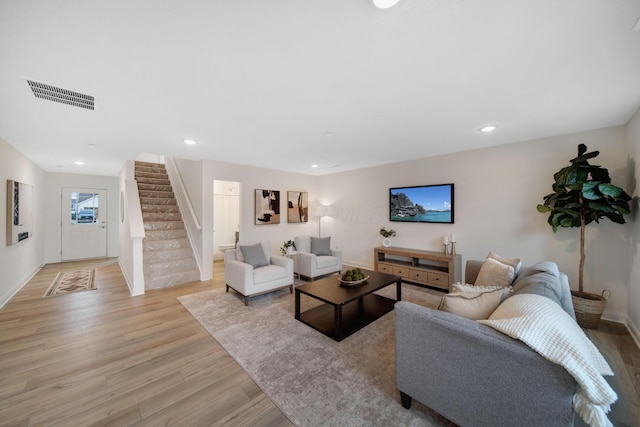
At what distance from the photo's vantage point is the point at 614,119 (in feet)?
8.82

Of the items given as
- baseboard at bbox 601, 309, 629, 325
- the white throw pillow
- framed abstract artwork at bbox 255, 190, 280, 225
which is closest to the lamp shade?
framed abstract artwork at bbox 255, 190, 280, 225

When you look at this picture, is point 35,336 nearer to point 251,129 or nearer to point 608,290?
point 251,129

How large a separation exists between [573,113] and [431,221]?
232cm

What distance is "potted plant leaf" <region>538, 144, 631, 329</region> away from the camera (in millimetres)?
2586

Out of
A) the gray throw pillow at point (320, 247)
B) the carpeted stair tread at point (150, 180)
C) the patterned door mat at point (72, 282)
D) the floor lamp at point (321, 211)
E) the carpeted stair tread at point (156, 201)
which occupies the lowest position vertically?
the patterned door mat at point (72, 282)

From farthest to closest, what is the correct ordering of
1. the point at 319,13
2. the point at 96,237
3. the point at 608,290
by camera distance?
the point at 96,237 < the point at 608,290 < the point at 319,13

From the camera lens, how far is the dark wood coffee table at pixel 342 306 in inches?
101

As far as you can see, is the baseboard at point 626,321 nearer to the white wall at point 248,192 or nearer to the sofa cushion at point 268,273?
the sofa cushion at point 268,273

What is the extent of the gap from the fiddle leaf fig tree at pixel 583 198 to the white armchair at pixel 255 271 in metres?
3.62

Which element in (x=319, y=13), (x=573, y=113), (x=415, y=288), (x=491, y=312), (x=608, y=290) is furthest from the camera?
(x=415, y=288)

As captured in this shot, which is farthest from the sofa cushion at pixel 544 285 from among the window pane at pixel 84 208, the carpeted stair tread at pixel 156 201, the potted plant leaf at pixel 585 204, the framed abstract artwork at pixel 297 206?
the window pane at pixel 84 208

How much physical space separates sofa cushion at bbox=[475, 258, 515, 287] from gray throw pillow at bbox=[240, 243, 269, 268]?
291 centimetres

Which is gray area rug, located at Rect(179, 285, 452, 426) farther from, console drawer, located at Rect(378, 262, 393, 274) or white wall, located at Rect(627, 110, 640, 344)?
white wall, located at Rect(627, 110, 640, 344)

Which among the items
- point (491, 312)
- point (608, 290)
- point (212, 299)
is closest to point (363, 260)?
point (212, 299)
